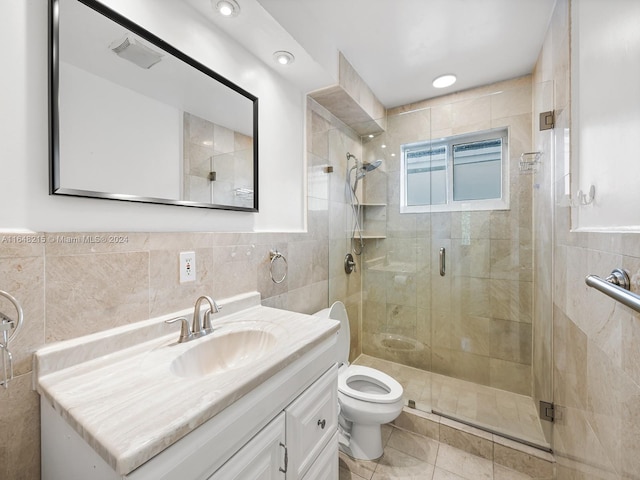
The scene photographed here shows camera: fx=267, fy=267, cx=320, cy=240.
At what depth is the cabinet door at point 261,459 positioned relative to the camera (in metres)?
0.66

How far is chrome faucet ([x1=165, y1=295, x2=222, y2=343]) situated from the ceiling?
4.16 ft

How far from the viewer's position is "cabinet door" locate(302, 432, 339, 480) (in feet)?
3.18

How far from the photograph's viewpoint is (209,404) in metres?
0.60

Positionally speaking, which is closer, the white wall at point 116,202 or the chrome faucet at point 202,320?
the white wall at point 116,202

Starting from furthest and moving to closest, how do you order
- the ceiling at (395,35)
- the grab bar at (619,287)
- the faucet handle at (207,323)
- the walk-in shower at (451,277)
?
the walk-in shower at (451,277) → the ceiling at (395,35) → the faucet handle at (207,323) → the grab bar at (619,287)

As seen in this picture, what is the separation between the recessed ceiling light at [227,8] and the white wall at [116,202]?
106mm

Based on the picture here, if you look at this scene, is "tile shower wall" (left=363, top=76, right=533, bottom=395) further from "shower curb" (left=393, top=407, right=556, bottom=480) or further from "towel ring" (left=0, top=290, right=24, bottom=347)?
"towel ring" (left=0, top=290, right=24, bottom=347)

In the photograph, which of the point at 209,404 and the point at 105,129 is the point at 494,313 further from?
the point at 105,129

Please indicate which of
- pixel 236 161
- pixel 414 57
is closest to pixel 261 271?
pixel 236 161

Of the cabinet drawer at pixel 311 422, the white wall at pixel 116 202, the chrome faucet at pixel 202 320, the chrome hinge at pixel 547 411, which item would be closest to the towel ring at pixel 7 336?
the white wall at pixel 116 202

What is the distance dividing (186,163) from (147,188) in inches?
8.3

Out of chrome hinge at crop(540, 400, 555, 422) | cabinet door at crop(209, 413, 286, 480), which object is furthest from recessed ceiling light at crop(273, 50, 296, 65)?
chrome hinge at crop(540, 400, 555, 422)

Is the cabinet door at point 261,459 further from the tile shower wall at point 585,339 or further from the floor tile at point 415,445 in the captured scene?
the floor tile at point 415,445

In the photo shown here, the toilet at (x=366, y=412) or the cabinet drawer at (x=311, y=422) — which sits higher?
the cabinet drawer at (x=311, y=422)
